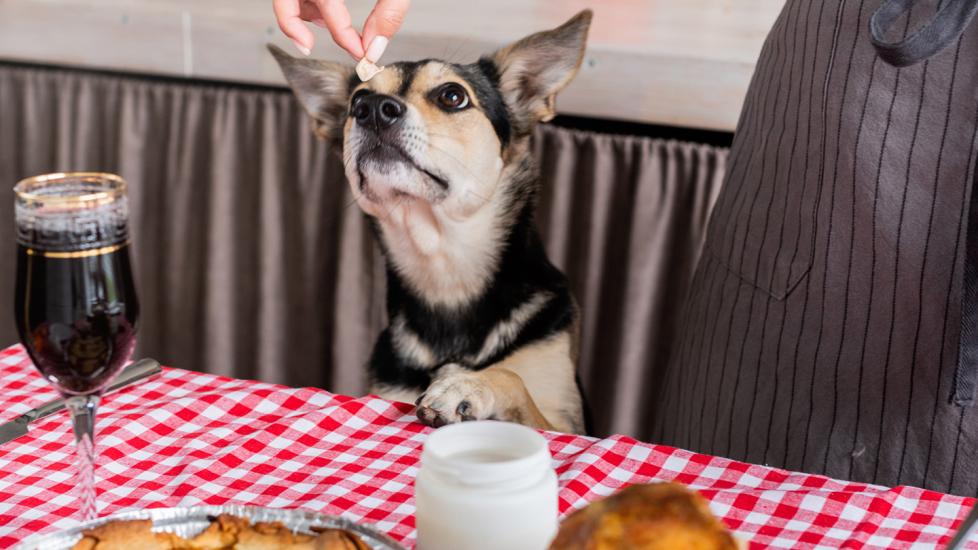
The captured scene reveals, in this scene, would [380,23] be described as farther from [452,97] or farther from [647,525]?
[647,525]

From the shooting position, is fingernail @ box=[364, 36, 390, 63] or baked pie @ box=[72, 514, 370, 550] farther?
fingernail @ box=[364, 36, 390, 63]

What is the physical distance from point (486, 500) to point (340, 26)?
0.80 m

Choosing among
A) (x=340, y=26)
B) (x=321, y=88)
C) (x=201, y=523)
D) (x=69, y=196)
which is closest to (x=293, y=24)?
(x=340, y=26)

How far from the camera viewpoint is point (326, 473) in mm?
914

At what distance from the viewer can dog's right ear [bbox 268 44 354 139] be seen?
1.70 meters

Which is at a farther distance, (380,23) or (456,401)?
(380,23)

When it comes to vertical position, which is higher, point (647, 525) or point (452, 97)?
point (452, 97)

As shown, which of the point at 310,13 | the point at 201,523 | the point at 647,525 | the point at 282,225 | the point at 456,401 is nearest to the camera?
the point at 647,525

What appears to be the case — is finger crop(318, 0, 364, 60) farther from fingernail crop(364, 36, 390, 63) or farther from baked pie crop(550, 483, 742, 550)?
baked pie crop(550, 483, 742, 550)

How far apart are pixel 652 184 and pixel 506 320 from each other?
0.55m

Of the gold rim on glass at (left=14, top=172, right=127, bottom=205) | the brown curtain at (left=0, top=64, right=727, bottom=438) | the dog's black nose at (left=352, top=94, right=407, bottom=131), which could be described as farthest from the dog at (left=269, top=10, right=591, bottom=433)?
the gold rim on glass at (left=14, top=172, right=127, bottom=205)

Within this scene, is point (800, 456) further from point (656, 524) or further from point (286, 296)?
point (286, 296)

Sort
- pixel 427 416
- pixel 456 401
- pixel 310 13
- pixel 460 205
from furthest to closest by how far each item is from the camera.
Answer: pixel 460 205, pixel 310 13, pixel 456 401, pixel 427 416

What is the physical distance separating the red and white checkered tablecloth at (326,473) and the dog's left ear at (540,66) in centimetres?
77
